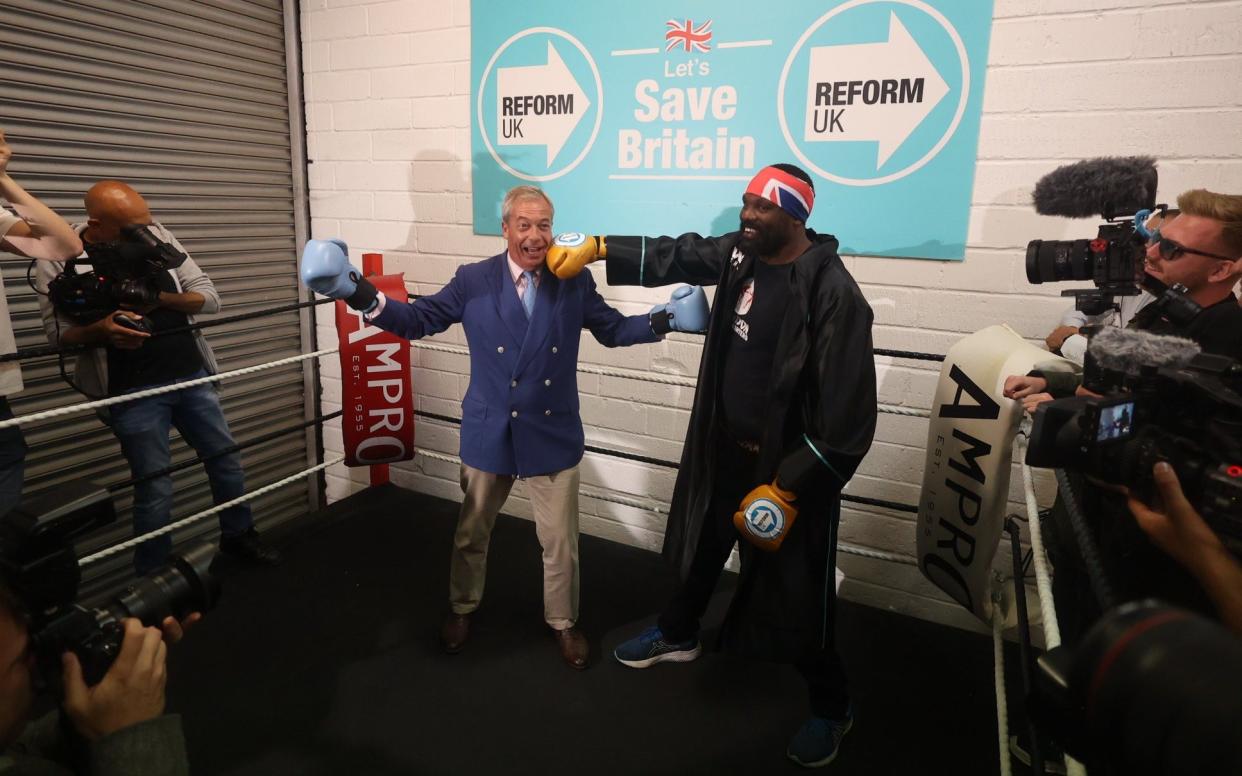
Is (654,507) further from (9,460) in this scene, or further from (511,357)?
(9,460)

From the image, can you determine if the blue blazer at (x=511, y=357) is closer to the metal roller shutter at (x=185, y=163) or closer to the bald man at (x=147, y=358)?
the bald man at (x=147, y=358)

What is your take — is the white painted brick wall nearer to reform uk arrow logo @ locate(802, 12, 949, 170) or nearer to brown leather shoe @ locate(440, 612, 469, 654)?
reform uk arrow logo @ locate(802, 12, 949, 170)

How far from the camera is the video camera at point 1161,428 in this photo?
86 cm

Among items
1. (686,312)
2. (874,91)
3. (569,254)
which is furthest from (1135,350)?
(874,91)

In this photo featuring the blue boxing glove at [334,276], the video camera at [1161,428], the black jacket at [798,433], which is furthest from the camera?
the blue boxing glove at [334,276]

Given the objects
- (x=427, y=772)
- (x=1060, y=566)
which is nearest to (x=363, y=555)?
(x=427, y=772)

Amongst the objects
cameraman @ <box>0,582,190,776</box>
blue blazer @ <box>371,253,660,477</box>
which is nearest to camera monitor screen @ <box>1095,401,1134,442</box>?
cameraman @ <box>0,582,190,776</box>

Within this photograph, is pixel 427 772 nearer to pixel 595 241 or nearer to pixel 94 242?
pixel 595 241

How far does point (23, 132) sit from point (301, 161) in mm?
1115

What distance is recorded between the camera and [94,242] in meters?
2.20

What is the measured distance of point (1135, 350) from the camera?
3.48 feet

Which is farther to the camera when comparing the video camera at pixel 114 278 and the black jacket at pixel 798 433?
the video camera at pixel 114 278

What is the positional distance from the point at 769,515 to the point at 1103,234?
105 cm

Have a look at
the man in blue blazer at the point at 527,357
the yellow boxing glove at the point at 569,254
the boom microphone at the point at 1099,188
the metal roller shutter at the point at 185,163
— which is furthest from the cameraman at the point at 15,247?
the boom microphone at the point at 1099,188
